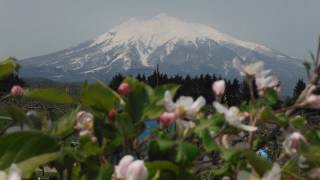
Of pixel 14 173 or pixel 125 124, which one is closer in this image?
pixel 14 173

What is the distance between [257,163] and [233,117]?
11cm

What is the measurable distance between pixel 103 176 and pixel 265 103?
1.20 ft

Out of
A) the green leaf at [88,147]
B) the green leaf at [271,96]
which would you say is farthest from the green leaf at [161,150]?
the green leaf at [271,96]

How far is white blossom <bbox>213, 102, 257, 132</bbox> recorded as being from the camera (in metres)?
1.26

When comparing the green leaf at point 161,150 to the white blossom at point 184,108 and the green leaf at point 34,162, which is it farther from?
the green leaf at point 34,162

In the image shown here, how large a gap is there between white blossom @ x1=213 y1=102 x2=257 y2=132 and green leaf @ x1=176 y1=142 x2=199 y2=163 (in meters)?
0.10

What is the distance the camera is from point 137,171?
1.09 m

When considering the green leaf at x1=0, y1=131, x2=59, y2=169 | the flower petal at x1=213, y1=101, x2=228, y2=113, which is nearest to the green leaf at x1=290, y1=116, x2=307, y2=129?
the flower petal at x1=213, y1=101, x2=228, y2=113

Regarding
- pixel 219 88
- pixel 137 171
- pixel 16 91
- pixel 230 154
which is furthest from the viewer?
pixel 16 91

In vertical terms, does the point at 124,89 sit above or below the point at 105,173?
above

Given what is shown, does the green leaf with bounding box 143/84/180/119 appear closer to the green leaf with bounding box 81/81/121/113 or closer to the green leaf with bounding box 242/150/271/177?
the green leaf with bounding box 81/81/121/113

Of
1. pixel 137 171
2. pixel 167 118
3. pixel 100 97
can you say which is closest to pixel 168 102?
pixel 167 118

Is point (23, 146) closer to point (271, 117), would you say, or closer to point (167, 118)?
point (167, 118)

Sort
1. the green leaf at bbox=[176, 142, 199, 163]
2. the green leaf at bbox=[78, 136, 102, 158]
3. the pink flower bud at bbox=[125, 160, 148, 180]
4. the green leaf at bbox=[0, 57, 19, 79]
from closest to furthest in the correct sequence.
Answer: the pink flower bud at bbox=[125, 160, 148, 180]
the green leaf at bbox=[176, 142, 199, 163]
the green leaf at bbox=[78, 136, 102, 158]
the green leaf at bbox=[0, 57, 19, 79]
